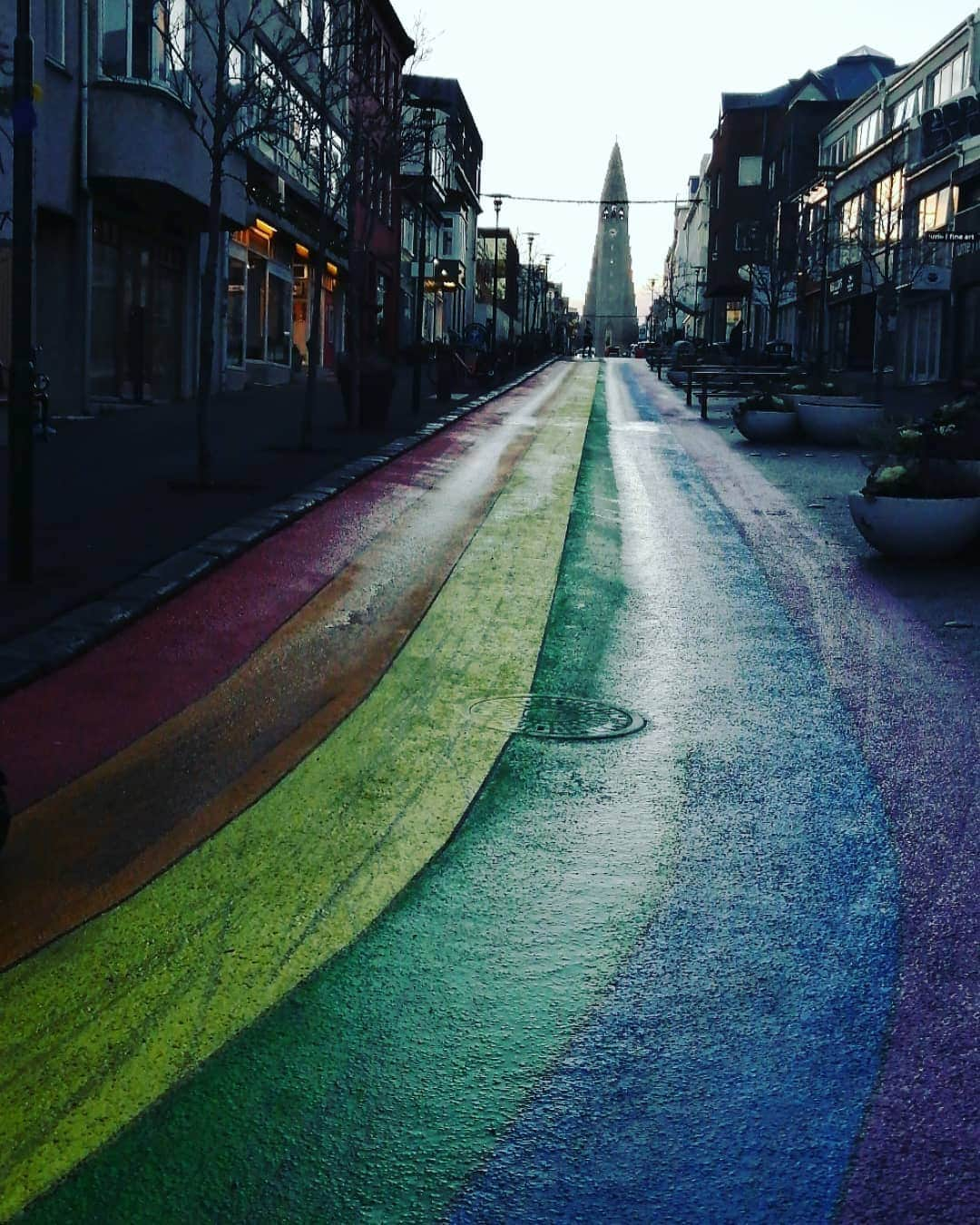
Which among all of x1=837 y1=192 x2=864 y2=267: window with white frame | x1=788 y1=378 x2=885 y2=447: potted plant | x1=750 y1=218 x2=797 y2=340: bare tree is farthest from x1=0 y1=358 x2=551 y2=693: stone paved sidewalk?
x1=837 y1=192 x2=864 y2=267: window with white frame

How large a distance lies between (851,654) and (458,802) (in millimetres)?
3406

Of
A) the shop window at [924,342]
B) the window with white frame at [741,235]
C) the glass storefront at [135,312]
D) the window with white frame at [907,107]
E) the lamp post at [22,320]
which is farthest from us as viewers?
the window with white frame at [741,235]

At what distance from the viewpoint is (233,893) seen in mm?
4367

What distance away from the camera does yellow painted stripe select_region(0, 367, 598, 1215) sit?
319 cm

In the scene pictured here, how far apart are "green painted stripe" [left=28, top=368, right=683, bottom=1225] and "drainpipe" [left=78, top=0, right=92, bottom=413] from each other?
19226mm

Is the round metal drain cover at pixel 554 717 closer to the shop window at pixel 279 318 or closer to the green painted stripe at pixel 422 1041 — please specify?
the green painted stripe at pixel 422 1041

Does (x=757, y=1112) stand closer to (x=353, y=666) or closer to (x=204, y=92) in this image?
(x=353, y=666)

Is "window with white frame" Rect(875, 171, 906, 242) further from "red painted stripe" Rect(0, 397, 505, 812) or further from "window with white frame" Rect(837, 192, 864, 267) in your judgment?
"red painted stripe" Rect(0, 397, 505, 812)

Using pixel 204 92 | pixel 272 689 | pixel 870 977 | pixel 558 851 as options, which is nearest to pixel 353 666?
pixel 272 689

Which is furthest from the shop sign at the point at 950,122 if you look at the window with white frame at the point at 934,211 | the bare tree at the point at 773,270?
the bare tree at the point at 773,270

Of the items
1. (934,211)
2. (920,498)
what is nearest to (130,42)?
(920,498)

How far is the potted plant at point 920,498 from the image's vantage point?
1065 cm

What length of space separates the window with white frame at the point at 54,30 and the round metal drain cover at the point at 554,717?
17363 mm

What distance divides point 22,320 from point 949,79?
148ft
